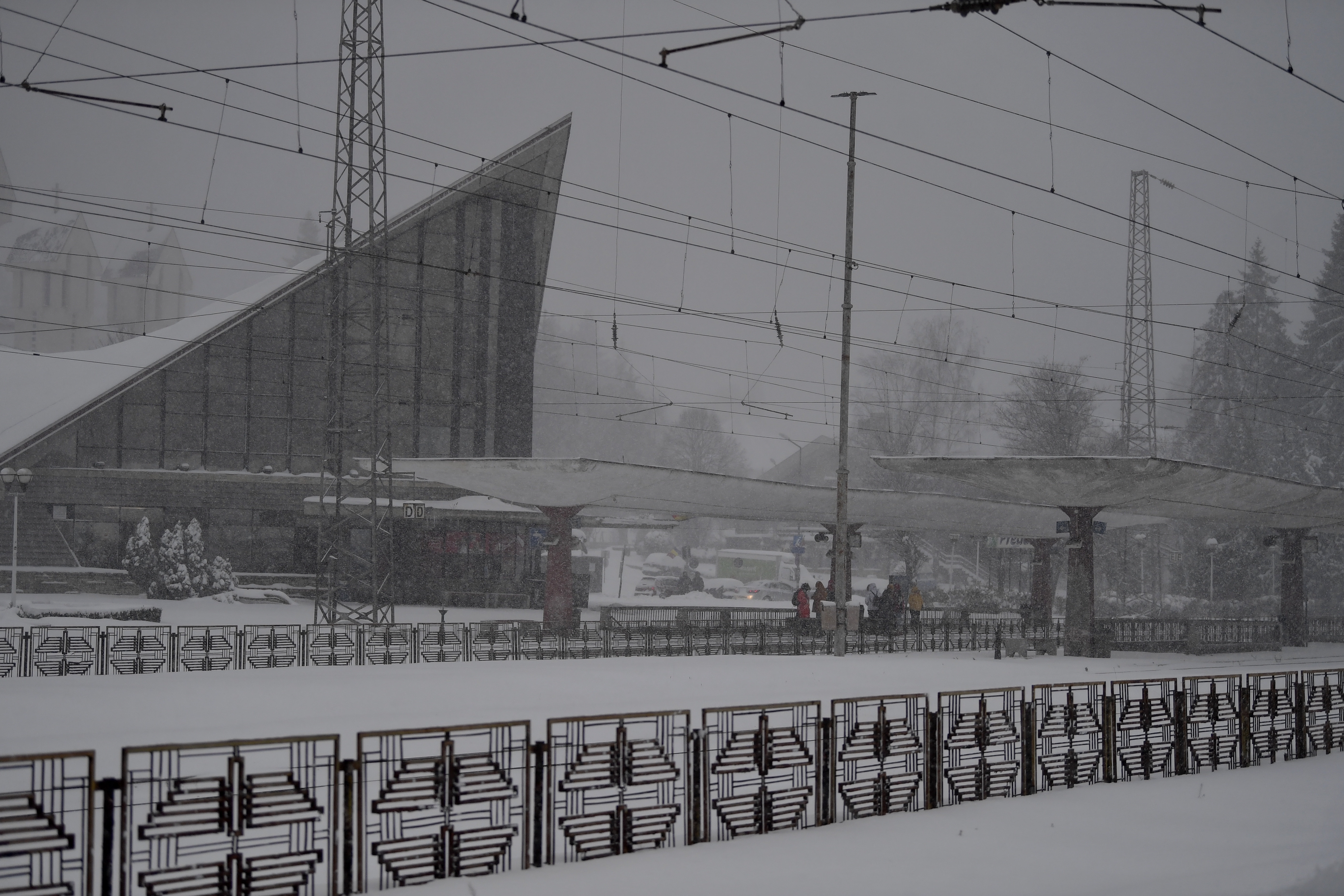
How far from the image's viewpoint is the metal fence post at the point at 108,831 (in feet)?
22.6

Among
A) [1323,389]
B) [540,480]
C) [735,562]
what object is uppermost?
[1323,389]

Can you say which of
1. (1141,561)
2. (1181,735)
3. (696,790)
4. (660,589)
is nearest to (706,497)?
(1181,735)

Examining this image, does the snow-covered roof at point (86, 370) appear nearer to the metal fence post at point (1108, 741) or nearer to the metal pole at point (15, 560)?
the metal pole at point (15, 560)

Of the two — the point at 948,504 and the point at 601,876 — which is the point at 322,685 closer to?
the point at 601,876

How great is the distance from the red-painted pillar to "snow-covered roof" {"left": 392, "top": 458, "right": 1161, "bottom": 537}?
526 millimetres

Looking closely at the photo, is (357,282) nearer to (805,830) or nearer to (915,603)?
(915,603)

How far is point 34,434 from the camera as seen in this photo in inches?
1470

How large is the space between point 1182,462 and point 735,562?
161 feet

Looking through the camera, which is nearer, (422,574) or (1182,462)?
(1182,462)

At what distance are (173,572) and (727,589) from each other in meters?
30.8

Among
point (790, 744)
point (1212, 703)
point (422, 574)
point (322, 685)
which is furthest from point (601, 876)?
point (422, 574)

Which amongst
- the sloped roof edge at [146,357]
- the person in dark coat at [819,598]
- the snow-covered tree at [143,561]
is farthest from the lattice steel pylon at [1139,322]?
the snow-covered tree at [143,561]

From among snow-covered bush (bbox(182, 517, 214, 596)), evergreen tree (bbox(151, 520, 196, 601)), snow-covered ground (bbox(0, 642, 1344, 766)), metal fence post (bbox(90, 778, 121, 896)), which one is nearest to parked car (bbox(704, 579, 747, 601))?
snow-covered bush (bbox(182, 517, 214, 596))

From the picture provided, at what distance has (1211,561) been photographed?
178 feet
